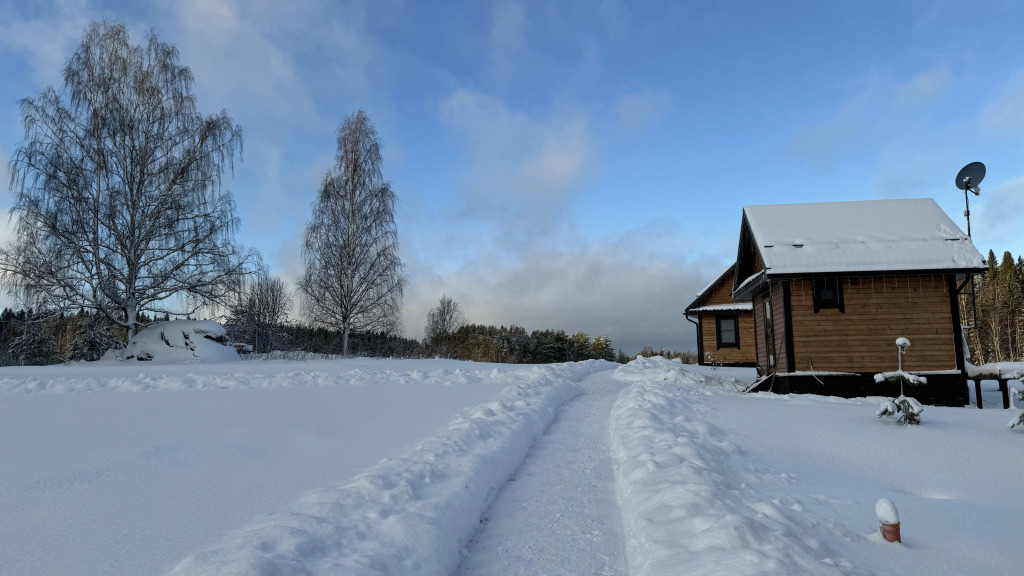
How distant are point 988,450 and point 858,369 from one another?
25.3ft

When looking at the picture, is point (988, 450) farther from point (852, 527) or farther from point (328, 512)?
point (328, 512)

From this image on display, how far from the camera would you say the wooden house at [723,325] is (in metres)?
24.0

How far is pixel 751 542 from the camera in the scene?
287 cm

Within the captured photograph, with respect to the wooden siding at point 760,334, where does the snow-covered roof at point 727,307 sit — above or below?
above

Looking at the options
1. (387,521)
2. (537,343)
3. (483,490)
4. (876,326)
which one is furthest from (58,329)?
(537,343)

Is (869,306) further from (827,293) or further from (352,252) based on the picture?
(352,252)

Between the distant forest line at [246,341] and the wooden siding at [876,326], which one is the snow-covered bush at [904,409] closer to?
the wooden siding at [876,326]

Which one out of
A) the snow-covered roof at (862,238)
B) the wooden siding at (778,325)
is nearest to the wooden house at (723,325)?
the snow-covered roof at (862,238)

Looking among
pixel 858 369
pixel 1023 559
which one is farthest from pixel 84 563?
pixel 858 369

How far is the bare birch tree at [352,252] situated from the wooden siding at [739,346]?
14856 mm

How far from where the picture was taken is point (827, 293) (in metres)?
12.6

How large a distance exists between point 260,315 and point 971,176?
34.0m

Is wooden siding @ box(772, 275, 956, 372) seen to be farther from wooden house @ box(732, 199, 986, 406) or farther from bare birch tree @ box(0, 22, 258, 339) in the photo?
bare birch tree @ box(0, 22, 258, 339)

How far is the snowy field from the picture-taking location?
2.76 metres
